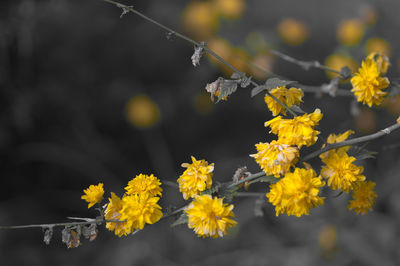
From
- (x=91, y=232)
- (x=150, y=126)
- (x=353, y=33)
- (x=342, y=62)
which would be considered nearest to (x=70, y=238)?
(x=91, y=232)

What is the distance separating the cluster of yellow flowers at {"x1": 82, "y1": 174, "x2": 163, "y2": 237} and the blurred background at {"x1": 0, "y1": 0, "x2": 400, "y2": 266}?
110 centimetres

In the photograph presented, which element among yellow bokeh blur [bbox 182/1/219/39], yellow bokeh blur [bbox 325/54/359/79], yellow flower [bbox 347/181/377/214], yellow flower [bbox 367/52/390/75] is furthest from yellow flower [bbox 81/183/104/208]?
yellow bokeh blur [bbox 182/1/219/39]

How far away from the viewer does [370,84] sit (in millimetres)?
763

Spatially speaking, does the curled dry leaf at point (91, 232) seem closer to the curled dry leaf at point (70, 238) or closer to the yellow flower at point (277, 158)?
the curled dry leaf at point (70, 238)

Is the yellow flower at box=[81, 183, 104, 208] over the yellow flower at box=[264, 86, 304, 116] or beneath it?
beneath

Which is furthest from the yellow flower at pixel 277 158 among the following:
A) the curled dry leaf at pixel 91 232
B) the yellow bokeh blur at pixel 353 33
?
the yellow bokeh blur at pixel 353 33

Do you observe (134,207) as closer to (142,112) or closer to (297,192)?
A: (297,192)

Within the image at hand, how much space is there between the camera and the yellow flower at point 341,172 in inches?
26.4

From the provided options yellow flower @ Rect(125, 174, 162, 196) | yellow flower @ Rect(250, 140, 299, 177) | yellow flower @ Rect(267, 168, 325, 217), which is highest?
yellow flower @ Rect(125, 174, 162, 196)

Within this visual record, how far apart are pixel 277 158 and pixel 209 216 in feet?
0.40

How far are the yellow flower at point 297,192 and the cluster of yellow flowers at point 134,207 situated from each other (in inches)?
6.7

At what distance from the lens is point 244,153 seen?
2184 millimetres

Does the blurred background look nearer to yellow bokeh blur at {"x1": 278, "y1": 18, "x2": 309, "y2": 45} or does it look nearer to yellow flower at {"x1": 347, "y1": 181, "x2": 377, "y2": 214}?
yellow bokeh blur at {"x1": 278, "y1": 18, "x2": 309, "y2": 45}

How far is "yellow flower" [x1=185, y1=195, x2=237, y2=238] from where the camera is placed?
64 cm
